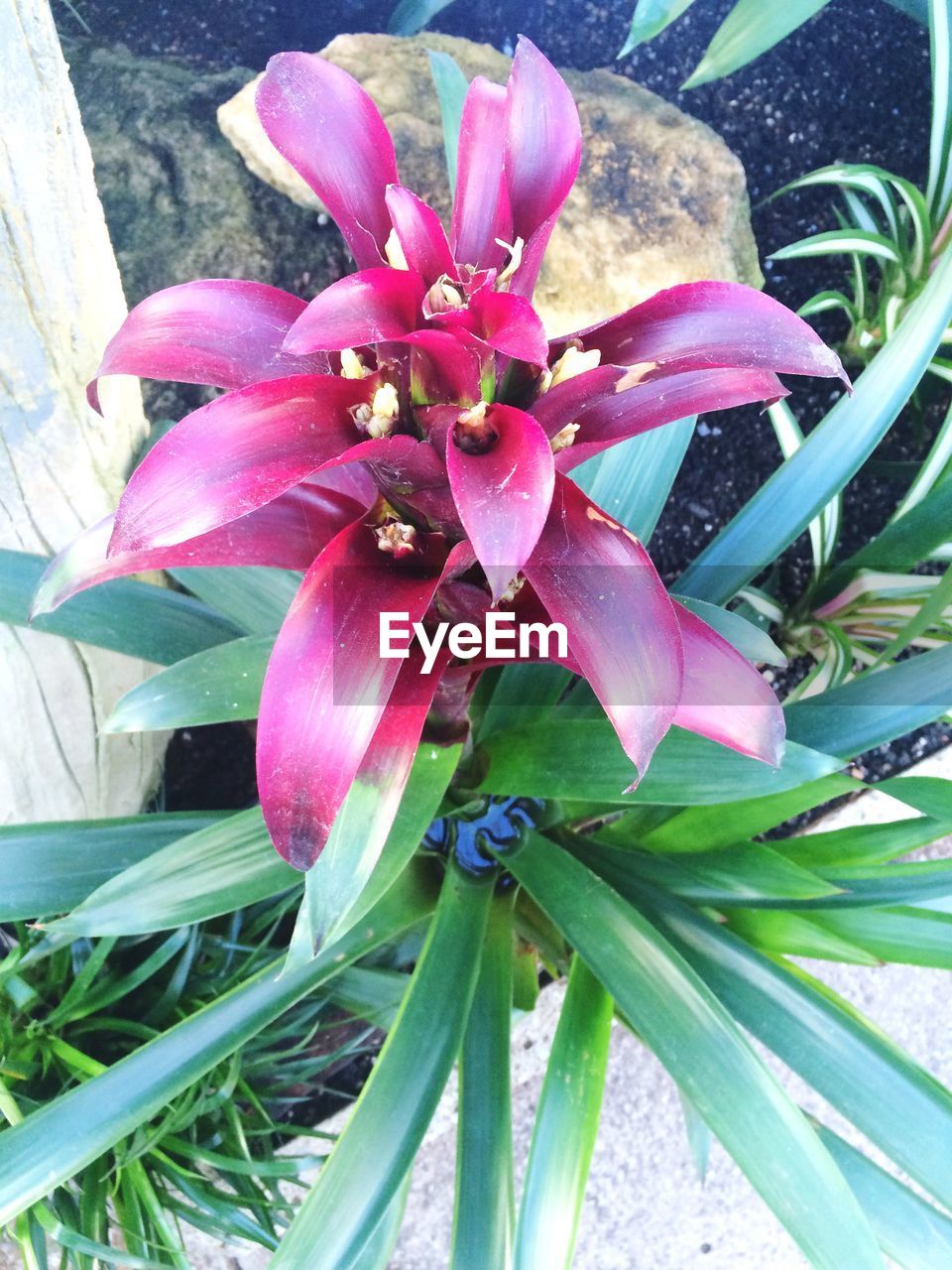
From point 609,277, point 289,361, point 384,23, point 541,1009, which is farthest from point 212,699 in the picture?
point 384,23

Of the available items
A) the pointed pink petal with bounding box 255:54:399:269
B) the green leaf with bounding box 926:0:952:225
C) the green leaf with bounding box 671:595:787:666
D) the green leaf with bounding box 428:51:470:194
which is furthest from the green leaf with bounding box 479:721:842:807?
the green leaf with bounding box 926:0:952:225

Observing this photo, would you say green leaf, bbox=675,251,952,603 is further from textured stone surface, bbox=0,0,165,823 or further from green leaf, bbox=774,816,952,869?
textured stone surface, bbox=0,0,165,823

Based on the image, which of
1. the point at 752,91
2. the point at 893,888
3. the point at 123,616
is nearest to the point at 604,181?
the point at 752,91

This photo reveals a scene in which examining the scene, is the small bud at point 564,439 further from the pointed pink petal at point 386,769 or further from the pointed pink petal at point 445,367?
the pointed pink petal at point 386,769

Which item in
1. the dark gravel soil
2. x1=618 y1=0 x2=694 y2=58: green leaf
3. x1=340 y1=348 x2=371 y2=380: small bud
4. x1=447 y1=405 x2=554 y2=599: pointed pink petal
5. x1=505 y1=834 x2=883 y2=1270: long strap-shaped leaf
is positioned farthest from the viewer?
the dark gravel soil

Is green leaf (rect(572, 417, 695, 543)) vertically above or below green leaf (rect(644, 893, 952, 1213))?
above

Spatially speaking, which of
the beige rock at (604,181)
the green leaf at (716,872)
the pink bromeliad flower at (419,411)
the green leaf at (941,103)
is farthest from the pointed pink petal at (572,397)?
the green leaf at (941,103)
